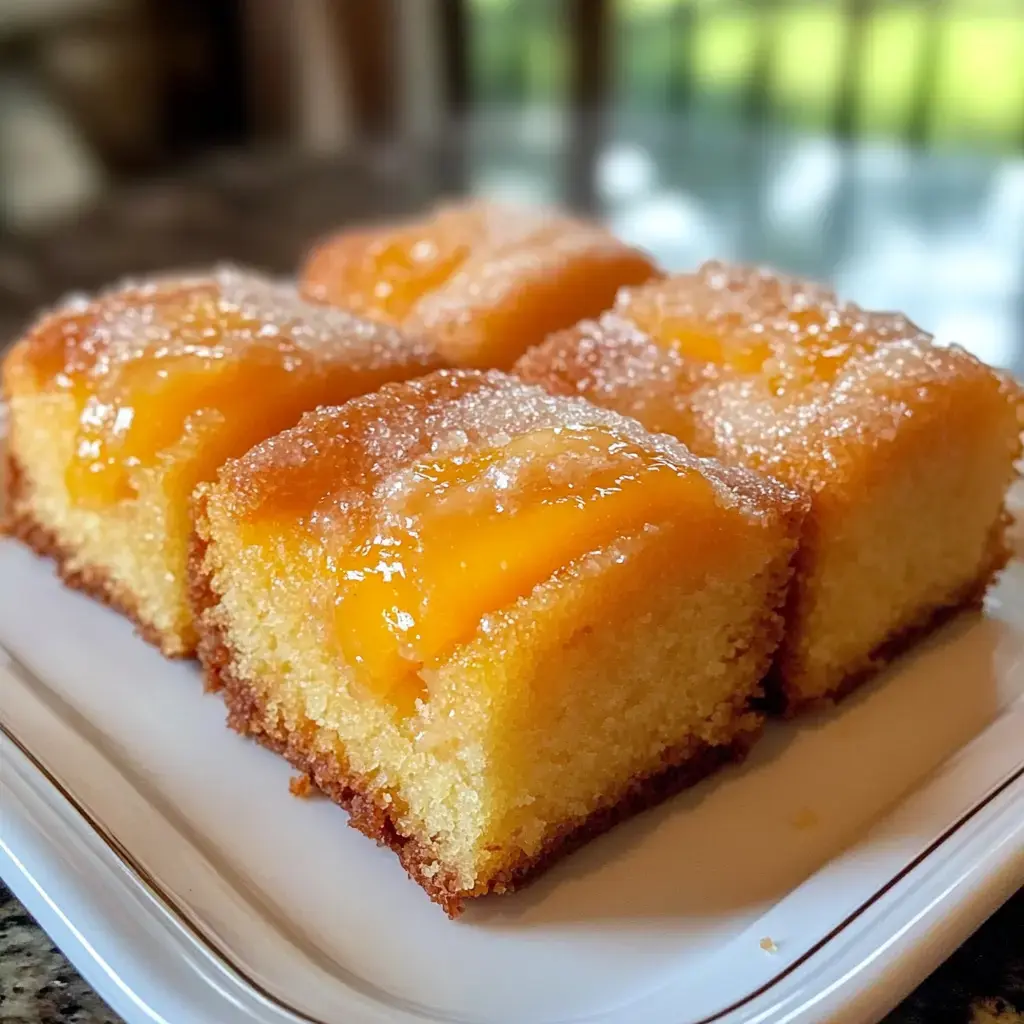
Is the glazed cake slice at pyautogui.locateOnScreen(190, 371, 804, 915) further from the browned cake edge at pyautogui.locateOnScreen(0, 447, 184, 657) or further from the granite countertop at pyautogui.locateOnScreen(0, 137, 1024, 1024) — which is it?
the granite countertop at pyautogui.locateOnScreen(0, 137, 1024, 1024)

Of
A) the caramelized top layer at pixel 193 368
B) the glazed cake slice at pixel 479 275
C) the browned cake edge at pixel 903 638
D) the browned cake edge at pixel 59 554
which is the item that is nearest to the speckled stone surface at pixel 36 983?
the browned cake edge at pixel 59 554

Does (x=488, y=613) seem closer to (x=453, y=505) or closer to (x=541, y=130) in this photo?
(x=453, y=505)

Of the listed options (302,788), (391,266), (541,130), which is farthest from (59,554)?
(541,130)

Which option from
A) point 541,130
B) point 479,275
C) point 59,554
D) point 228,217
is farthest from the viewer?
point 541,130

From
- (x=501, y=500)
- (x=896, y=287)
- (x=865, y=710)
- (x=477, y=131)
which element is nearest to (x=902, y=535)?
(x=865, y=710)

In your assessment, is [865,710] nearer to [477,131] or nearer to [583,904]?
[583,904]
